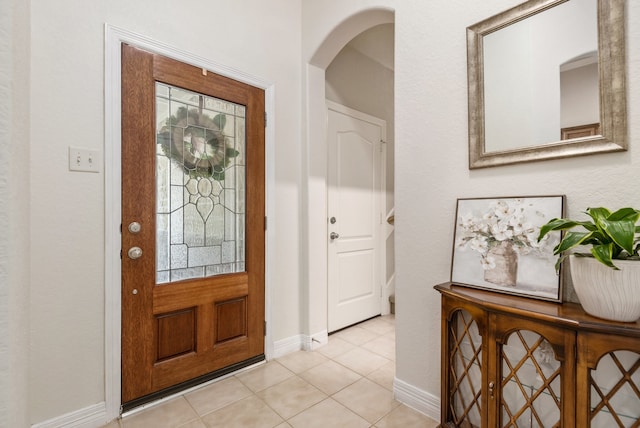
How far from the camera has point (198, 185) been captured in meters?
1.90

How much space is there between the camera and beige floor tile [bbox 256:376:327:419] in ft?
5.56

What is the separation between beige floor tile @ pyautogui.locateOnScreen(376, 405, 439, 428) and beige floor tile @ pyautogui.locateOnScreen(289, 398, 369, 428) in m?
0.11

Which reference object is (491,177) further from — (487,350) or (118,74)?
(118,74)

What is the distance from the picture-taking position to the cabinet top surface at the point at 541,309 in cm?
93

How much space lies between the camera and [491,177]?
1.43m

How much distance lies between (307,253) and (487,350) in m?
1.45

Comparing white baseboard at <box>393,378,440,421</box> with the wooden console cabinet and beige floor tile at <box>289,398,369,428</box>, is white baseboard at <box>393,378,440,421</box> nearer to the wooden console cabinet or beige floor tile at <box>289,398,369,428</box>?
the wooden console cabinet

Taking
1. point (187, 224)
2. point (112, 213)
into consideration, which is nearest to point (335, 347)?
point (187, 224)

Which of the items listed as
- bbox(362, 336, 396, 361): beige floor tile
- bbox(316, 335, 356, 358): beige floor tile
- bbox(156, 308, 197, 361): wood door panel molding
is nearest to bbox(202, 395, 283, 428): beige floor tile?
bbox(156, 308, 197, 361): wood door panel molding

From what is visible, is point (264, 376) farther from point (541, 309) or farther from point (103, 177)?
point (541, 309)

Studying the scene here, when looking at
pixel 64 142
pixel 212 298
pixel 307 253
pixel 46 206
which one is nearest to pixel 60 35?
pixel 64 142

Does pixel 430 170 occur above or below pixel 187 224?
above

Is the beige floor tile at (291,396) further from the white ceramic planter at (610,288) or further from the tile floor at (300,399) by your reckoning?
the white ceramic planter at (610,288)

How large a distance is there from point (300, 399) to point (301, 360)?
483 millimetres
